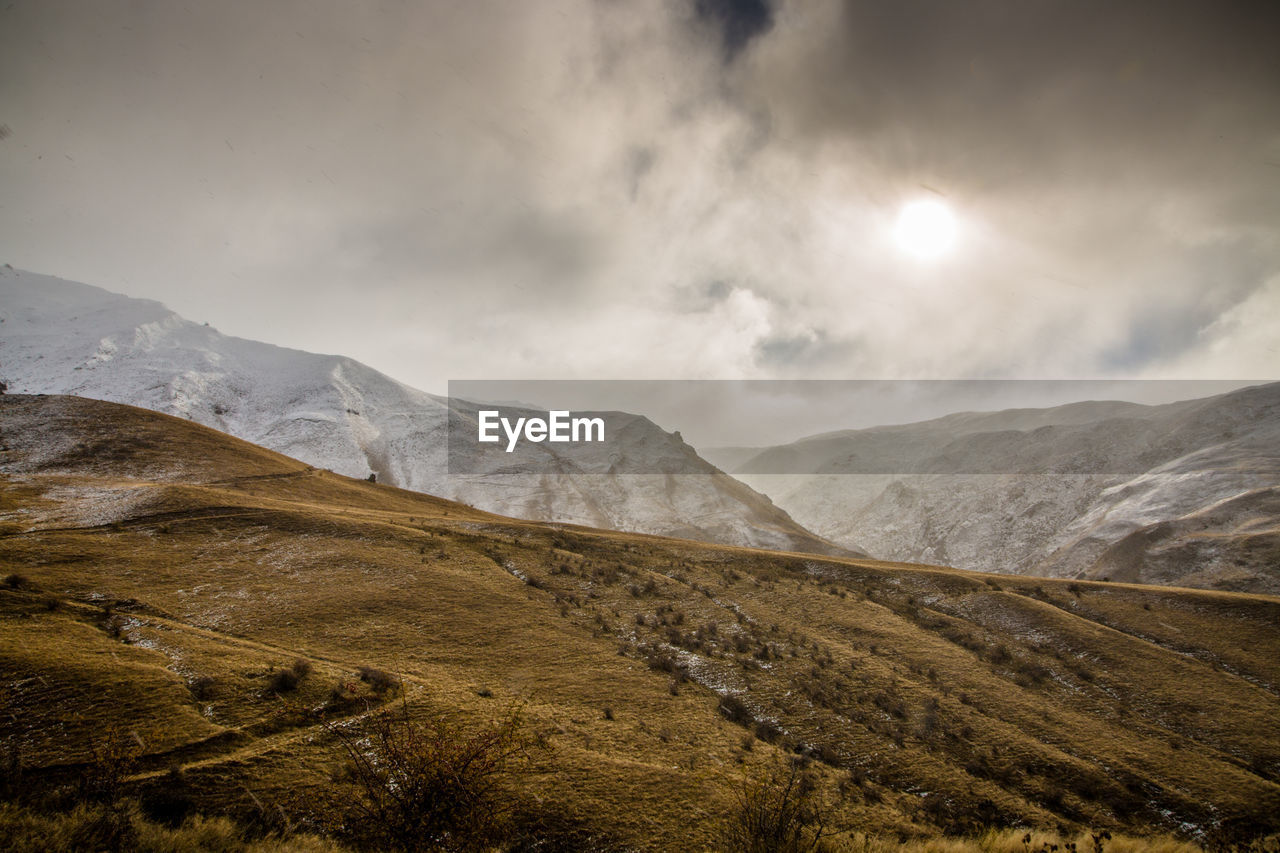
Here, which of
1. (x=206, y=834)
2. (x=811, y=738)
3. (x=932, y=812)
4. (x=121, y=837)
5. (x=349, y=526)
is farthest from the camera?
(x=349, y=526)

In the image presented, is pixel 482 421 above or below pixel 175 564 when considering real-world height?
above

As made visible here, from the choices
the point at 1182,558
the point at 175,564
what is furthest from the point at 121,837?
the point at 1182,558

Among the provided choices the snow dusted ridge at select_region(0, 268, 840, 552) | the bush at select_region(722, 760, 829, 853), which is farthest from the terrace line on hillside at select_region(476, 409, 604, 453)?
the bush at select_region(722, 760, 829, 853)

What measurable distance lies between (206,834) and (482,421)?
475ft

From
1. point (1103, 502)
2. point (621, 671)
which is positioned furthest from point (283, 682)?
point (1103, 502)

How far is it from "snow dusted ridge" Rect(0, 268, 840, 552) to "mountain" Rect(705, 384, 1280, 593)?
4550cm

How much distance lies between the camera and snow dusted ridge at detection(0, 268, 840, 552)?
348ft

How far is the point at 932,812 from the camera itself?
1447 cm

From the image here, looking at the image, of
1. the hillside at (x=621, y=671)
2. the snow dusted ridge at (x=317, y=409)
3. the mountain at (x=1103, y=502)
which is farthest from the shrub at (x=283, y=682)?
the mountain at (x=1103, y=502)

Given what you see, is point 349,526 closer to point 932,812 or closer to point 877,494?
point 932,812

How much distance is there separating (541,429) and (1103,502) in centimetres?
14595

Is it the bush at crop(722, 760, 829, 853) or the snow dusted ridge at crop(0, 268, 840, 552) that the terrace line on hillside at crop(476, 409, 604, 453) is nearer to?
the snow dusted ridge at crop(0, 268, 840, 552)

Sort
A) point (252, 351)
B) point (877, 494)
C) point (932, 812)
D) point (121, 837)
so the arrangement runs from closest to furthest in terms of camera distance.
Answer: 1. point (121, 837)
2. point (932, 812)
3. point (252, 351)
4. point (877, 494)

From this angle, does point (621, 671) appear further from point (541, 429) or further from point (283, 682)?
point (541, 429)
